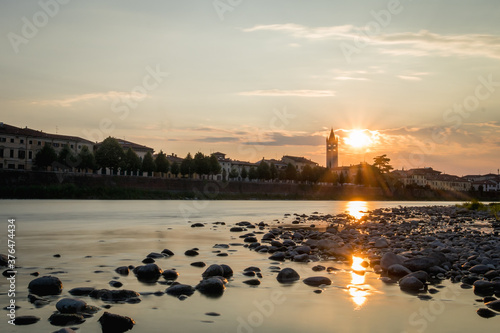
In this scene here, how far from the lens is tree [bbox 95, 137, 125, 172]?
318 feet

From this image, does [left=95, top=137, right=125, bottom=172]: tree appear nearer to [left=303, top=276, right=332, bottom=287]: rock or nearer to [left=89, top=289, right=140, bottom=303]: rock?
[left=303, top=276, right=332, bottom=287]: rock

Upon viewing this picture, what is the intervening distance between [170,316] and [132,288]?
232cm

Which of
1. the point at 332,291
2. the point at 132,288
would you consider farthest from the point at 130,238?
the point at 332,291

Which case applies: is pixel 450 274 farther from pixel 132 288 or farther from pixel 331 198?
pixel 331 198

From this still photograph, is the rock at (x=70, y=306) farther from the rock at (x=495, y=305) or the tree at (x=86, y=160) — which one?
the tree at (x=86, y=160)

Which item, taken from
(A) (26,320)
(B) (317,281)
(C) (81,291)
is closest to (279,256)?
(B) (317,281)

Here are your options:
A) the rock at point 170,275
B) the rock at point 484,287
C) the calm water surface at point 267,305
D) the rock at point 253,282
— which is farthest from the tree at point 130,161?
the rock at point 484,287

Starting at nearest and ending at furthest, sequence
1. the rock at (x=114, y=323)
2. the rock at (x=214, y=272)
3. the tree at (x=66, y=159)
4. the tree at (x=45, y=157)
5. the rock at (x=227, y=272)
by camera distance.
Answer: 1. the rock at (x=114, y=323)
2. the rock at (x=214, y=272)
3. the rock at (x=227, y=272)
4. the tree at (x=45, y=157)
5. the tree at (x=66, y=159)

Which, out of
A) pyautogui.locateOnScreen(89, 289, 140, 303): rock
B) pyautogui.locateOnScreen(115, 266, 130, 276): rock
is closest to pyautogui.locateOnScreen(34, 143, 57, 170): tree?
pyautogui.locateOnScreen(115, 266, 130, 276): rock

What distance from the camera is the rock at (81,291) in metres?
9.70

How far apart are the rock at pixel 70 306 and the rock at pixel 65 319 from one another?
0.98 ft

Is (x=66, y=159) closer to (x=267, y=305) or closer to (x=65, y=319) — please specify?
(x=267, y=305)

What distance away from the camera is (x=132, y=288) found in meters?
10.4

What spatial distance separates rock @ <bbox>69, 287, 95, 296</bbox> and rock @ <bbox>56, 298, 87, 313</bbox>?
123 cm
